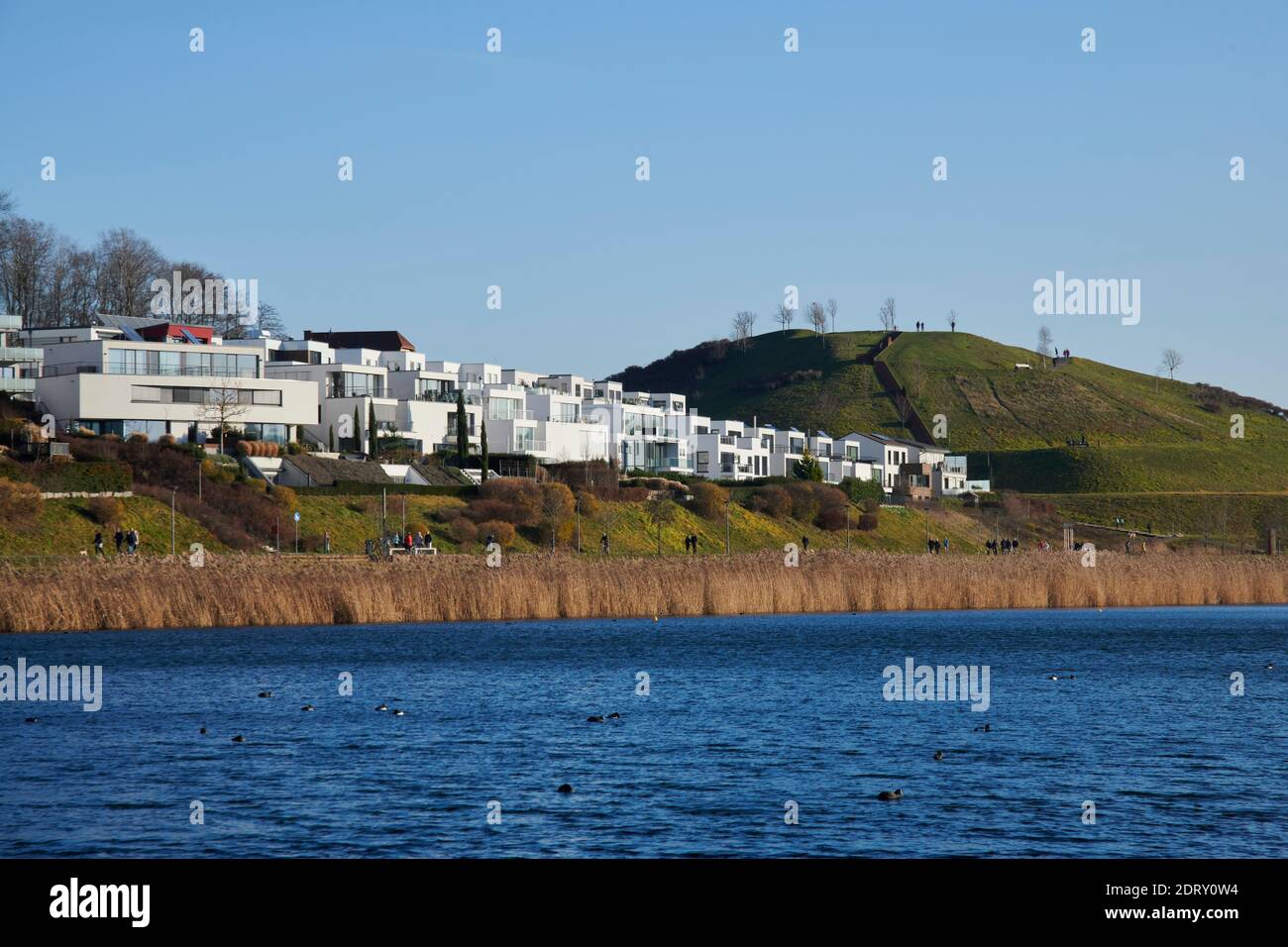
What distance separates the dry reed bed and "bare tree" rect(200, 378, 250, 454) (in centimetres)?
3825

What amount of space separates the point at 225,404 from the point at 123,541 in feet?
113

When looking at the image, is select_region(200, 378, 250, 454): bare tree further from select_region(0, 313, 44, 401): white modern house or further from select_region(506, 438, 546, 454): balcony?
select_region(506, 438, 546, 454): balcony

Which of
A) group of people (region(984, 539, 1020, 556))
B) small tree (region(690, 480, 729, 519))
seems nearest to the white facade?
small tree (region(690, 480, 729, 519))

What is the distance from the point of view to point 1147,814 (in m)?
26.4

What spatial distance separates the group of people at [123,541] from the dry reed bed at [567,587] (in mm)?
4661

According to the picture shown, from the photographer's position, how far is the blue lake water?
24.7 m

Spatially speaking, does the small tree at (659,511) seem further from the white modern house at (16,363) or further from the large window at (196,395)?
the white modern house at (16,363)

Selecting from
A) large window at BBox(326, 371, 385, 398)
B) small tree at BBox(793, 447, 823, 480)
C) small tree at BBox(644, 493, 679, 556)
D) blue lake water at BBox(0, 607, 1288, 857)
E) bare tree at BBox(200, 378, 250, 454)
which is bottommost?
blue lake water at BBox(0, 607, 1288, 857)
